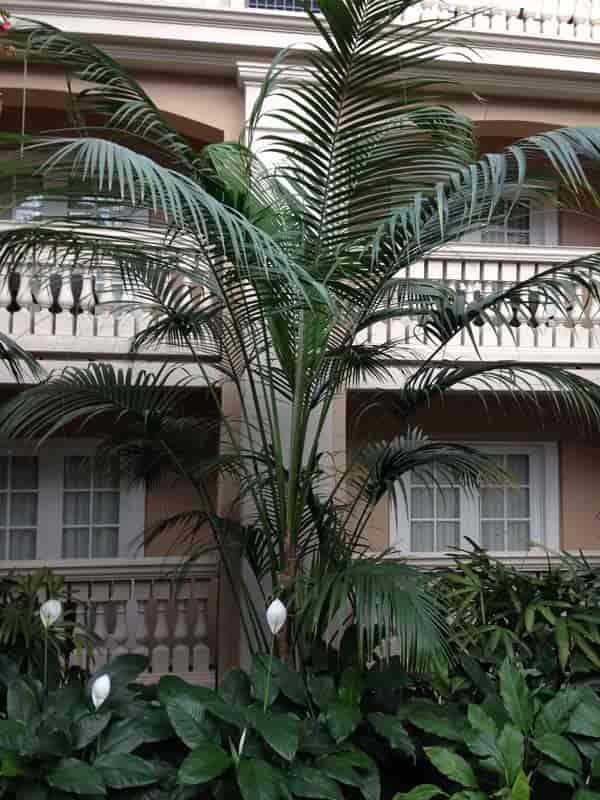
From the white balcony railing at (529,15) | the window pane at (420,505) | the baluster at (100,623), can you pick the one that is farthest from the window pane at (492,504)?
the white balcony railing at (529,15)

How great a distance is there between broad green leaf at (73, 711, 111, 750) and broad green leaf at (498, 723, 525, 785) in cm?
187

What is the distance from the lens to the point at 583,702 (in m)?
4.51

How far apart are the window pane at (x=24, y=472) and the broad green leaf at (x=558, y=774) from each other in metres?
5.46

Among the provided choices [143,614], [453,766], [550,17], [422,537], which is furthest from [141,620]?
[550,17]

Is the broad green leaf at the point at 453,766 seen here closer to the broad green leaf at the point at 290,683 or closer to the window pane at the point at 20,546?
the broad green leaf at the point at 290,683

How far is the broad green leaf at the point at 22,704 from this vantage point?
13.7 feet

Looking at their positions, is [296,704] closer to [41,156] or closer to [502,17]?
[41,156]

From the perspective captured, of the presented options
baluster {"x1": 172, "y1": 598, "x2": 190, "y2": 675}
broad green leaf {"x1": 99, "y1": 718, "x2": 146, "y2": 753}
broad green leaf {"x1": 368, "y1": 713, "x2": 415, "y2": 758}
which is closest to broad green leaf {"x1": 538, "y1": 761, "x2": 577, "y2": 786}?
broad green leaf {"x1": 368, "y1": 713, "x2": 415, "y2": 758}

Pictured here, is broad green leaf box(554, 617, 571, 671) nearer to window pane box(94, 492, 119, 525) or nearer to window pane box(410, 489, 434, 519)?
window pane box(410, 489, 434, 519)

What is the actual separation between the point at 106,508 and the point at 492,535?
12.7 feet

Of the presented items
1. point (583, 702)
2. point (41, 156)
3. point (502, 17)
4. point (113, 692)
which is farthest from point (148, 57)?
point (583, 702)

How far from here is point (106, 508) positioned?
8.29m

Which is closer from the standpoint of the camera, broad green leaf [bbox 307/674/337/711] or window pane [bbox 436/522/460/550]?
broad green leaf [bbox 307/674/337/711]

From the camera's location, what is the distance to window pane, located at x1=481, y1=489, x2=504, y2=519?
9.01 m
